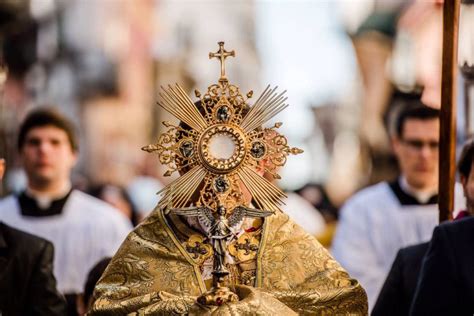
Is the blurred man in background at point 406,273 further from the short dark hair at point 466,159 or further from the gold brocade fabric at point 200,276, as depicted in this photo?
the gold brocade fabric at point 200,276

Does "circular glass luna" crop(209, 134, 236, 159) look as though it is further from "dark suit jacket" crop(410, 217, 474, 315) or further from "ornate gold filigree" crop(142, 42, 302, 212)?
"dark suit jacket" crop(410, 217, 474, 315)

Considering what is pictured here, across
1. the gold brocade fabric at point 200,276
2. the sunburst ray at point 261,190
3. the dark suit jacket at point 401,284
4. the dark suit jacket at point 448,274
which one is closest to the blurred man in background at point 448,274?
the dark suit jacket at point 448,274

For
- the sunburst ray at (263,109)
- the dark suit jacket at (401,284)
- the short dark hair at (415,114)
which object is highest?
the short dark hair at (415,114)

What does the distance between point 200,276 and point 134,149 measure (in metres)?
36.5

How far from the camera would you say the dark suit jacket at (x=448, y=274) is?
207 inches

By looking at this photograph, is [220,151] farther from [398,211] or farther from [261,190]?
[398,211]

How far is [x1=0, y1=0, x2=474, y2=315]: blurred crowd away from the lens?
315 inches

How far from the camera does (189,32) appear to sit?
151ft

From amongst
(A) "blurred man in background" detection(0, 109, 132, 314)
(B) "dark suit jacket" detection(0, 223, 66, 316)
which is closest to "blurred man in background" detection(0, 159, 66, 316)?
(B) "dark suit jacket" detection(0, 223, 66, 316)

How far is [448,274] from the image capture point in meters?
5.31

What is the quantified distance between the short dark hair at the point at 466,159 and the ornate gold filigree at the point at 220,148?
130 centimetres

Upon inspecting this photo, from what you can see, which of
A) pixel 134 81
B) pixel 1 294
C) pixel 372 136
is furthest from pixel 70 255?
pixel 134 81

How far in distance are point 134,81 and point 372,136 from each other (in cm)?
1238

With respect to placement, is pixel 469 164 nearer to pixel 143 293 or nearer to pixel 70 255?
pixel 143 293
